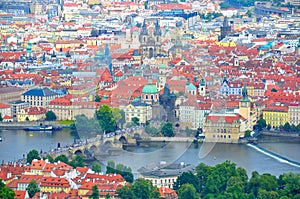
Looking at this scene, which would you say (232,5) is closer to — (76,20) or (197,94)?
(76,20)

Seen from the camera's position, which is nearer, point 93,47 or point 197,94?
point 197,94

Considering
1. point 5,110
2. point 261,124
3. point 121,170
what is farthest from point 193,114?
point 5,110

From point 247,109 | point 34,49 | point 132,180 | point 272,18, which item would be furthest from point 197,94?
point 272,18

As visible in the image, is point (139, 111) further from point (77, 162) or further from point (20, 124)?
point (20, 124)

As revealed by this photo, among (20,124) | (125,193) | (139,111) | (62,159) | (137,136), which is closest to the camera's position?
(125,193)

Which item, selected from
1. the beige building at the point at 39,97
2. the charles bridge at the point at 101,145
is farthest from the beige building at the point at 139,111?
the beige building at the point at 39,97

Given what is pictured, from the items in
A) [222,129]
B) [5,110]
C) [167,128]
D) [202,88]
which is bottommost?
[5,110]
